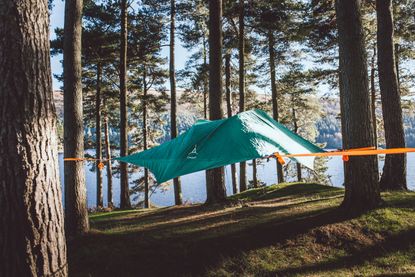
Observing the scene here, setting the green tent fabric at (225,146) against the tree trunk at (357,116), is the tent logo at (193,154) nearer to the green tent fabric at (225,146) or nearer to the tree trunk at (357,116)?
the green tent fabric at (225,146)

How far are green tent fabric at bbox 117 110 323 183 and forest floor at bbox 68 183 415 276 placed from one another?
113cm

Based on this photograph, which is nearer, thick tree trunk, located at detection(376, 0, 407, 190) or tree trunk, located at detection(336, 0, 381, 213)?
tree trunk, located at detection(336, 0, 381, 213)

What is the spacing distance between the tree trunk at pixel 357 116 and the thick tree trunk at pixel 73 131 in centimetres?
499

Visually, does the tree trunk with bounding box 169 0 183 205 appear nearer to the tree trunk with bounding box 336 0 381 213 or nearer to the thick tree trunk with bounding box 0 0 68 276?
the tree trunk with bounding box 336 0 381 213

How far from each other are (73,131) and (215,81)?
3747 millimetres

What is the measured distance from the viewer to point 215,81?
7891mm

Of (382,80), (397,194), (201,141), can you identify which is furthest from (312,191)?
(201,141)

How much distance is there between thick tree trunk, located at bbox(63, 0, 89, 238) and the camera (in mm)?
5711

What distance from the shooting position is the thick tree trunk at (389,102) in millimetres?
7043

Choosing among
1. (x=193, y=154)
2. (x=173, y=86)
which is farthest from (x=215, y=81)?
(x=173, y=86)

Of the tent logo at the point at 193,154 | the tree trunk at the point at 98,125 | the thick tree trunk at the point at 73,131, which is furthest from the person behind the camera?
the tree trunk at the point at 98,125

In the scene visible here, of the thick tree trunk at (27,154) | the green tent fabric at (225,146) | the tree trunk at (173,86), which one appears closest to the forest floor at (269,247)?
the green tent fabric at (225,146)

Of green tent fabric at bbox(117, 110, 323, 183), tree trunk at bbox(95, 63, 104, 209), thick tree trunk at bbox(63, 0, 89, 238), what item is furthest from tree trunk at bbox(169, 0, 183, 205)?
thick tree trunk at bbox(63, 0, 89, 238)

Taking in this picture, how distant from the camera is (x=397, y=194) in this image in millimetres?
6523
